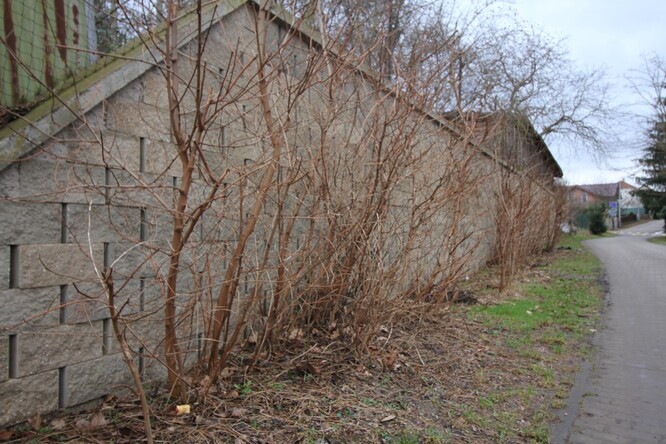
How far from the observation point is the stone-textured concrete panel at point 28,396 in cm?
271

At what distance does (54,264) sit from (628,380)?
487 cm

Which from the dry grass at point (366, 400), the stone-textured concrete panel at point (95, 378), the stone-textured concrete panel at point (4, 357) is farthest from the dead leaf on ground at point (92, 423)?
the stone-textured concrete panel at point (4, 357)

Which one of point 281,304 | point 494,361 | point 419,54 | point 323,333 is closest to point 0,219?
point 281,304

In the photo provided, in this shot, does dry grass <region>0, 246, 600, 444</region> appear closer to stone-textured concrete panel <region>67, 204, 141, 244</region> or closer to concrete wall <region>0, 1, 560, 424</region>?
concrete wall <region>0, 1, 560, 424</region>

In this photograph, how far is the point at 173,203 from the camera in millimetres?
3398

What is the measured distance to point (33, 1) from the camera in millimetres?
3244

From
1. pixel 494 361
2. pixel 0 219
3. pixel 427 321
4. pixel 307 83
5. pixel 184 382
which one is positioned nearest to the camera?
pixel 0 219

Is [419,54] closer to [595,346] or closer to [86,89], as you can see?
[86,89]

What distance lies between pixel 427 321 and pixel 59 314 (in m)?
3.92

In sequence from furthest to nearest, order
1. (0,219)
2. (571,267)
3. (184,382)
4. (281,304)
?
(571,267) < (281,304) < (184,382) < (0,219)

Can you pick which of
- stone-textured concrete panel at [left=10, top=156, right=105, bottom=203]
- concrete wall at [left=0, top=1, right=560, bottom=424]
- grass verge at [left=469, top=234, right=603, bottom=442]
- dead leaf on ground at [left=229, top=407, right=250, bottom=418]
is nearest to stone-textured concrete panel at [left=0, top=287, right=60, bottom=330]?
concrete wall at [left=0, top=1, right=560, bottom=424]

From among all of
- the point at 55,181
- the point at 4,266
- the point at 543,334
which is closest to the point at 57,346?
the point at 4,266

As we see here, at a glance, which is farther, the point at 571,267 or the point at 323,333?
the point at 571,267

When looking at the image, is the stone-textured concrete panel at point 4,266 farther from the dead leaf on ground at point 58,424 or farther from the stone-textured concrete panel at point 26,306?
the dead leaf on ground at point 58,424
